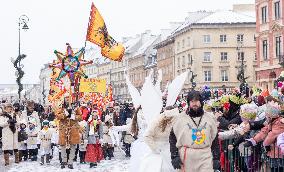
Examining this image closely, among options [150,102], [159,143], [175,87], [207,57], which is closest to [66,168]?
[150,102]

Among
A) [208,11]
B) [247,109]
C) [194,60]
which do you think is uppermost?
[208,11]

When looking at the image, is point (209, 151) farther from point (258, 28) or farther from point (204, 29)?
point (204, 29)

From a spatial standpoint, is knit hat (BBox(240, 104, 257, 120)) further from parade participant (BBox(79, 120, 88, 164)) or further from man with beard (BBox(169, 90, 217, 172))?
parade participant (BBox(79, 120, 88, 164))

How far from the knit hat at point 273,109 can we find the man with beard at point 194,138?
1255 millimetres

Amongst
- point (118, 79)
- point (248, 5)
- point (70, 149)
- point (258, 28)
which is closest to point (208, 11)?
point (248, 5)

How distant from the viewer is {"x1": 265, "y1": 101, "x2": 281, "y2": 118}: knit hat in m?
8.68

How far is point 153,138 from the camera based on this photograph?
8781 mm

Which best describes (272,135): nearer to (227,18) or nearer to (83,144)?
(83,144)

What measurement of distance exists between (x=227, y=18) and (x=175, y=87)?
210 feet

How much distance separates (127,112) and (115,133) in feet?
13.0

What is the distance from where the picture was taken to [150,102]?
31.0ft

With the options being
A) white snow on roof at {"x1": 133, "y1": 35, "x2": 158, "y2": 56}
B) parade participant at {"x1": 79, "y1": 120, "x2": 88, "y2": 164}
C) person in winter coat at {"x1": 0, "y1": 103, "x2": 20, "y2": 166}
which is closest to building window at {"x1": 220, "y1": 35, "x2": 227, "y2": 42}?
white snow on roof at {"x1": 133, "y1": 35, "x2": 158, "y2": 56}

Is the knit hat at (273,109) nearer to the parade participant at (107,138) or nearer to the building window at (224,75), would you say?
A: the parade participant at (107,138)

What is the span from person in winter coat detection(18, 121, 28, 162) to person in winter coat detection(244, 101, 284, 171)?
11.1 meters
